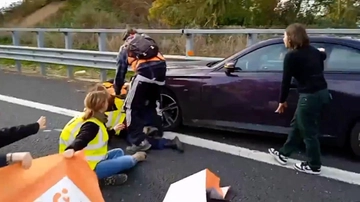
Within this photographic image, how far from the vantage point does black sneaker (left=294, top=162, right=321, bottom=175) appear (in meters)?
5.09

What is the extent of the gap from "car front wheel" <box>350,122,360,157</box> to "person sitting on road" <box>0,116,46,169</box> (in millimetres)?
3397

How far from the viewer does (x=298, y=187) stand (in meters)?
4.73

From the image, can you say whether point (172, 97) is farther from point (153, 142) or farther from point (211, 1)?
point (211, 1)

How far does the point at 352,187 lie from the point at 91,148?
258 centimetres

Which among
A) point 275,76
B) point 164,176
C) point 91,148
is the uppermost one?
point 275,76

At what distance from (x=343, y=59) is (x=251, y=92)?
1147 mm

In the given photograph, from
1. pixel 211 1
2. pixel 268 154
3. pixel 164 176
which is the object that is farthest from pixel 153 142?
pixel 211 1

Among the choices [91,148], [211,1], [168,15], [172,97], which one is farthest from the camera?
[168,15]

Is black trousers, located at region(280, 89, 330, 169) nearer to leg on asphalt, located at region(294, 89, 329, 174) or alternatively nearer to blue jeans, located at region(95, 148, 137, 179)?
leg on asphalt, located at region(294, 89, 329, 174)

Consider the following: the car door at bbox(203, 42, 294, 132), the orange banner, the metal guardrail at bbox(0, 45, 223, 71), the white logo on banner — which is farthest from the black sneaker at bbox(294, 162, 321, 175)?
the metal guardrail at bbox(0, 45, 223, 71)

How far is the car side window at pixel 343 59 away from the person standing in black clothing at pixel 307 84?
469 millimetres

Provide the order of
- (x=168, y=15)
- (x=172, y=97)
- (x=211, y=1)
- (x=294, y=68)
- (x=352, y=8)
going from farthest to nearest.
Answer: (x=168, y=15)
(x=211, y=1)
(x=352, y=8)
(x=172, y=97)
(x=294, y=68)

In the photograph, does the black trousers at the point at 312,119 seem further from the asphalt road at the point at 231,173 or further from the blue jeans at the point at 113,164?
the blue jeans at the point at 113,164

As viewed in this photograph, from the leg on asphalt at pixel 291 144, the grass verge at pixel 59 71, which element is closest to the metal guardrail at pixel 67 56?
the grass verge at pixel 59 71
